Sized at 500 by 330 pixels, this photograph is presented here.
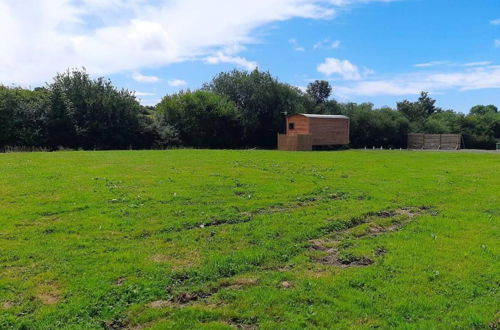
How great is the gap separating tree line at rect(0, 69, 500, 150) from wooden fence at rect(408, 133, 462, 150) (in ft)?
6.74

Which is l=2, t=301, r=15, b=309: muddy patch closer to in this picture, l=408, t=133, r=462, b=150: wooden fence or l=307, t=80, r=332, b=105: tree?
l=408, t=133, r=462, b=150: wooden fence

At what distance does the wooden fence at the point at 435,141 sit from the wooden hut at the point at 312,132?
18562mm

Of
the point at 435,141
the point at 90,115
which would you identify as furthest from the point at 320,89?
the point at 90,115

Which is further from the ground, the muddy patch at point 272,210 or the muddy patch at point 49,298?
the muddy patch at point 272,210

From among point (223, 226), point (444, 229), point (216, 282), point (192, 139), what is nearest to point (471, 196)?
point (444, 229)

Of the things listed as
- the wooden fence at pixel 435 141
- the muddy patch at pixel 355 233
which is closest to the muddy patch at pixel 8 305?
Answer: the muddy patch at pixel 355 233

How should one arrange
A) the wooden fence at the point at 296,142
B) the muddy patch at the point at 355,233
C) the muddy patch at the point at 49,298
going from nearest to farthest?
the muddy patch at the point at 49,298 < the muddy patch at the point at 355,233 < the wooden fence at the point at 296,142

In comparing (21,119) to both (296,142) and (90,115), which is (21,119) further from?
(296,142)

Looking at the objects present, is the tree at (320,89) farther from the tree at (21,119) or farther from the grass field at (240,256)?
the grass field at (240,256)

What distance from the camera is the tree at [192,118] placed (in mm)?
45375

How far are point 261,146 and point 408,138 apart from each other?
2692 cm

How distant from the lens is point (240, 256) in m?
7.34

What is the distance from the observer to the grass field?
5.38 meters

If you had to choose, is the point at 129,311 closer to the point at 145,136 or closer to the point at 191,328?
the point at 191,328
